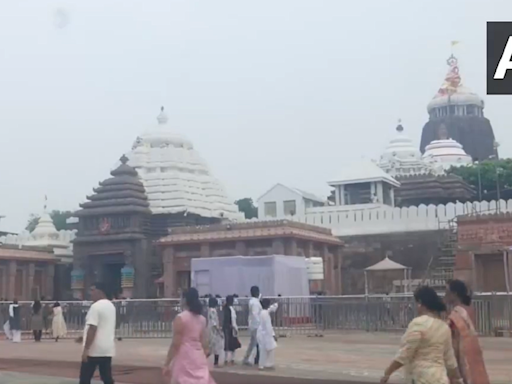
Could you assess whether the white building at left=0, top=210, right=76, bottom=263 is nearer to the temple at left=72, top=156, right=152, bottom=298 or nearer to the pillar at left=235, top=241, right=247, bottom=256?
the temple at left=72, top=156, right=152, bottom=298

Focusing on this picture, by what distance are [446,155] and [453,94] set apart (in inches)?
652

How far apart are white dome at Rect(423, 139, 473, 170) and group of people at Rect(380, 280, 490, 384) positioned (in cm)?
5174

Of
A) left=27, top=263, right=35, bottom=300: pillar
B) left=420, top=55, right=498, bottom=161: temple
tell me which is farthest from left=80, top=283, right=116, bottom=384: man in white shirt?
left=420, top=55, right=498, bottom=161: temple

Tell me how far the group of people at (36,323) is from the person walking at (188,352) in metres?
16.0

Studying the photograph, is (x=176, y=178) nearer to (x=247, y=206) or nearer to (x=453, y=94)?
(x=247, y=206)

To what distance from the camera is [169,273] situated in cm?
3350

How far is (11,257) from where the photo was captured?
3822 centimetres

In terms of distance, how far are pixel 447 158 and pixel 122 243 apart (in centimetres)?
3060

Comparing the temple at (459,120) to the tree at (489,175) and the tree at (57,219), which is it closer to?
the tree at (489,175)

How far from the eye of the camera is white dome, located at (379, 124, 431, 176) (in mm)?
51478

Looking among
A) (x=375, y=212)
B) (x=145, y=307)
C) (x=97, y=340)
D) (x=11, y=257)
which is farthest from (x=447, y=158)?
(x=97, y=340)

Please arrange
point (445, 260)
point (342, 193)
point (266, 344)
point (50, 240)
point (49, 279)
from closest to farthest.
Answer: point (266, 344), point (445, 260), point (49, 279), point (342, 193), point (50, 240)

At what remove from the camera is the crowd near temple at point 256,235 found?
A: 1163 inches

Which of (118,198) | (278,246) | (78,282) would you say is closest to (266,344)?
(278,246)
